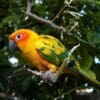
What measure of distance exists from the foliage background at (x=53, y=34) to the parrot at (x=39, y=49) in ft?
0.22

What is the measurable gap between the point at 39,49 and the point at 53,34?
6.2 inches

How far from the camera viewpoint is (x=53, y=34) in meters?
2.09

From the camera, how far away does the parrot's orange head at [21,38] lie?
1.96 m

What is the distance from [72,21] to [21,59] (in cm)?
32

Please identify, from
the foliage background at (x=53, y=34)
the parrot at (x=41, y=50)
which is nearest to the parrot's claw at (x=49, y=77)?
the parrot at (x=41, y=50)

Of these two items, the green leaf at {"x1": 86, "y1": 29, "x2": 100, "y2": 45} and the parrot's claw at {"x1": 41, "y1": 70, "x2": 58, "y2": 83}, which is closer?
the parrot's claw at {"x1": 41, "y1": 70, "x2": 58, "y2": 83}

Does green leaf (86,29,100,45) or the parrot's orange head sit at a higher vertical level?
green leaf (86,29,100,45)

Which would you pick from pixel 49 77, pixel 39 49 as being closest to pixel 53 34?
pixel 39 49

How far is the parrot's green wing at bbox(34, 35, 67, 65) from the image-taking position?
6.25ft

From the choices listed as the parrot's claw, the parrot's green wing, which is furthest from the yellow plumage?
the parrot's claw

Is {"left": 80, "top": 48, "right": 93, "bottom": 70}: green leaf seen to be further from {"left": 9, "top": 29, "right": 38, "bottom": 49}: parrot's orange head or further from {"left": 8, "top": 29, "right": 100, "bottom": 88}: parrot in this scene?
{"left": 9, "top": 29, "right": 38, "bottom": 49}: parrot's orange head

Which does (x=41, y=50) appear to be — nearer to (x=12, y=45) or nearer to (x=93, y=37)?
(x=12, y=45)

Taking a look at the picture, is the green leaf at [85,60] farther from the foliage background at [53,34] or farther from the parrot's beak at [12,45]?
the parrot's beak at [12,45]

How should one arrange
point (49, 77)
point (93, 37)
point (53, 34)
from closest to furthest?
1. point (49, 77)
2. point (93, 37)
3. point (53, 34)
